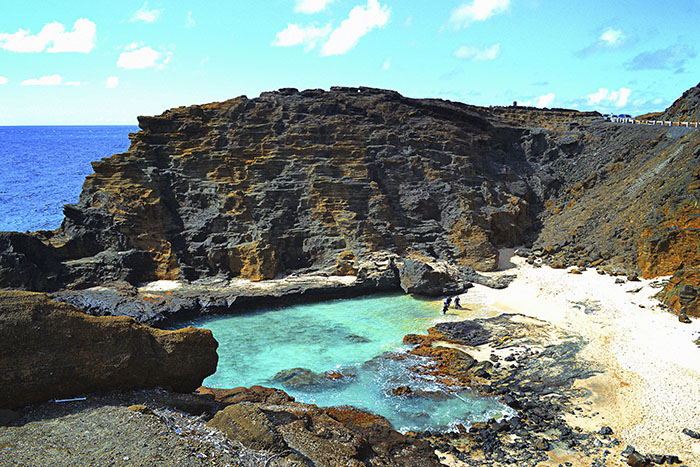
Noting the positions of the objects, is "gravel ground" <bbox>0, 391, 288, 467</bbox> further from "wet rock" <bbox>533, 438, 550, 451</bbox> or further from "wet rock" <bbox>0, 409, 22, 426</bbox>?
"wet rock" <bbox>533, 438, 550, 451</bbox>

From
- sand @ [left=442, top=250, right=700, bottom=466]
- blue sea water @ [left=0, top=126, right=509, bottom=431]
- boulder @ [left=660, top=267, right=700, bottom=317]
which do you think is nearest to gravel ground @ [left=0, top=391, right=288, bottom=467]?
blue sea water @ [left=0, top=126, right=509, bottom=431]

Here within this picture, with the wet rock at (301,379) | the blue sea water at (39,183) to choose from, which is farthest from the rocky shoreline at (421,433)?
the blue sea water at (39,183)

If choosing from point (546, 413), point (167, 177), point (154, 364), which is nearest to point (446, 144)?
point (167, 177)

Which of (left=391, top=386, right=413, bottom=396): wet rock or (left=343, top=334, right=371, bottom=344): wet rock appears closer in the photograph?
(left=391, top=386, right=413, bottom=396): wet rock

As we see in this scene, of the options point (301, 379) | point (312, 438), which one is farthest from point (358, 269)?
point (312, 438)

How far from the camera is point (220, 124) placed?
117 feet

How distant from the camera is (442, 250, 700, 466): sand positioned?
15500mm

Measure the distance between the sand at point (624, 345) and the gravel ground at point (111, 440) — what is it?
37.9ft

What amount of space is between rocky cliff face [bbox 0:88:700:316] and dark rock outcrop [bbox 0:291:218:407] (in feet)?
62.6

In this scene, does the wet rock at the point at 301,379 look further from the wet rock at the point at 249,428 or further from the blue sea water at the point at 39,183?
the blue sea water at the point at 39,183

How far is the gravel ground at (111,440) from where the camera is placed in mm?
8602

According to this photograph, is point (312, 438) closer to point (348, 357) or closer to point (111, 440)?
point (111, 440)

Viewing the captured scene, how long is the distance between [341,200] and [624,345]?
19432 mm

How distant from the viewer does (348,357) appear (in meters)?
22.1
